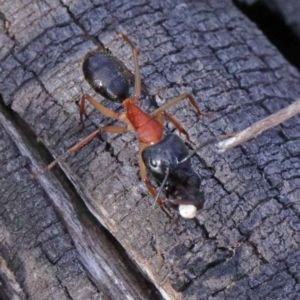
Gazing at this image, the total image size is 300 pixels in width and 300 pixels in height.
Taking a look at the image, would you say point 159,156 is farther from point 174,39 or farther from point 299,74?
point 299,74

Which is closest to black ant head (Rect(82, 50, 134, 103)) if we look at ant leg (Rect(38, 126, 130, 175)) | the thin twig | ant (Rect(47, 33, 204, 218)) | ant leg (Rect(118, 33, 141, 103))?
ant (Rect(47, 33, 204, 218))

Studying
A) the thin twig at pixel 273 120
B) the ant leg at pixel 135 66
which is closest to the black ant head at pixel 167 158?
Answer: the ant leg at pixel 135 66

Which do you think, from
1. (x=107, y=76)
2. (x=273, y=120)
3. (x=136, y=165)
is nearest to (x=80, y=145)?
(x=136, y=165)

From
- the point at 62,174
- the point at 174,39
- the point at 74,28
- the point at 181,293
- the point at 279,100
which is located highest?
the point at 74,28

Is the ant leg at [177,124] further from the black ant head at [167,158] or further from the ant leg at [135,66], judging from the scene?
the ant leg at [135,66]

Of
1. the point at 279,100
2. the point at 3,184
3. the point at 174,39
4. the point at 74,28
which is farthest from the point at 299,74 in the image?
the point at 3,184

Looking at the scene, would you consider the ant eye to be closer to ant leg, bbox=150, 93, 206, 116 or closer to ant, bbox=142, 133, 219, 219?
ant, bbox=142, 133, 219, 219

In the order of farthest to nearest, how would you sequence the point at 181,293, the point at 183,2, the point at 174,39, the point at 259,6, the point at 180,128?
the point at 259,6 → the point at 183,2 → the point at 174,39 → the point at 180,128 → the point at 181,293
